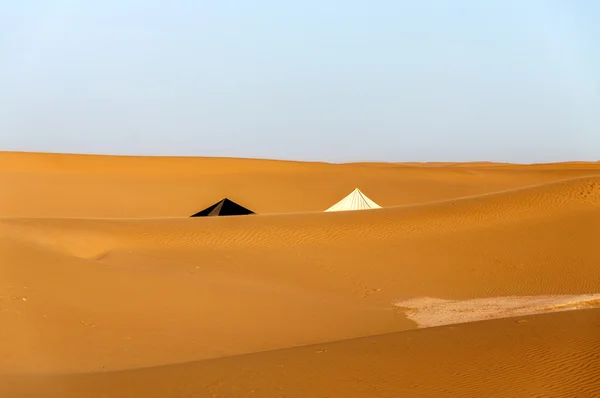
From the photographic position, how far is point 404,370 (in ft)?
24.7

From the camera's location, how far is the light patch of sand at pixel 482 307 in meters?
11.4

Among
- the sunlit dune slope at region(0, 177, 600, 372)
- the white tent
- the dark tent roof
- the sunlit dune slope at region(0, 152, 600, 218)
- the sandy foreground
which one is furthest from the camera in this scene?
the sunlit dune slope at region(0, 152, 600, 218)

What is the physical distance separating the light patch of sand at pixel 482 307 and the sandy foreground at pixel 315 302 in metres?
0.06

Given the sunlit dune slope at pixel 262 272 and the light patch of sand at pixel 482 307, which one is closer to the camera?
the sunlit dune slope at pixel 262 272

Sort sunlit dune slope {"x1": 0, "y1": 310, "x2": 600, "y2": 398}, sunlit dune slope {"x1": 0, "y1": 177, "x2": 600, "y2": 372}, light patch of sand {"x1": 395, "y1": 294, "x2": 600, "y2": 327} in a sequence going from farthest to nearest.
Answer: light patch of sand {"x1": 395, "y1": 294, "x2": 600, "y2": 327}, sunlit dune slope {"x1": 0, "y1": 177, "x2": 600, "y2": 372}, sunlit dune slope {"x1": 0, "y1": 310, "x2": 600, "y2": 398}

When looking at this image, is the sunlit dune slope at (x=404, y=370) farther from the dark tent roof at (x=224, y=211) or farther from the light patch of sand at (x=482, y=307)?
the dark tent roof at (x=224, y=211)

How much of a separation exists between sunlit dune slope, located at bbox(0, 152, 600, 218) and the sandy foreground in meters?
17.1

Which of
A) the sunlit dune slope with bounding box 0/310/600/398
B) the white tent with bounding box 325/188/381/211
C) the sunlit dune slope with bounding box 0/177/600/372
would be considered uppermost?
the white tent with bounding box 325/188/381/211

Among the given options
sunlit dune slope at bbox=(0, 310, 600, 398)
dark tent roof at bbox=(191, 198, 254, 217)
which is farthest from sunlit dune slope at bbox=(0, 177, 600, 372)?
dark tent roof at bbox=(191, 198, 254, 217)

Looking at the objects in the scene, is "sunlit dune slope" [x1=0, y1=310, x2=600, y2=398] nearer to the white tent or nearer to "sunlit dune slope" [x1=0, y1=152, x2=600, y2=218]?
the white tent

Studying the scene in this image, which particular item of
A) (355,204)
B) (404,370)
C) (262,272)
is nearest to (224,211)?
(355,204)

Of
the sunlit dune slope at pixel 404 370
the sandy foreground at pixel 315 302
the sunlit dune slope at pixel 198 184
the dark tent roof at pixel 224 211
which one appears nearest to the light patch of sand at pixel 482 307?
the sandy foreground at pixel 315 302

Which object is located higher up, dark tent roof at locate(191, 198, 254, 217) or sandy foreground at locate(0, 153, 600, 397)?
dark tent roof at locate(191, 198, 254, 217)

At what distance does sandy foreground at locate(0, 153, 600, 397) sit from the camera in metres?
7.59
